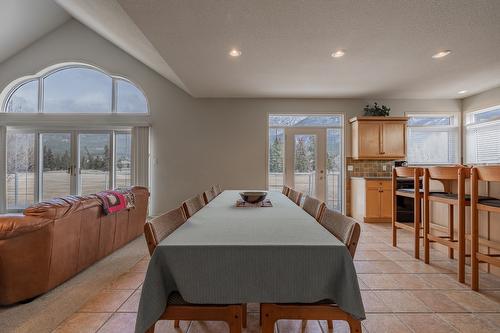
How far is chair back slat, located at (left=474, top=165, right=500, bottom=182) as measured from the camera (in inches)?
75.7

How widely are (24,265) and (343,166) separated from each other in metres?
5.15

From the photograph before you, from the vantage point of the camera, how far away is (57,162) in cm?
530

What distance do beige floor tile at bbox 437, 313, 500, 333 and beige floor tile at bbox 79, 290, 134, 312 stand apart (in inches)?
95.5

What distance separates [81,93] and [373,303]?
21.0 ft

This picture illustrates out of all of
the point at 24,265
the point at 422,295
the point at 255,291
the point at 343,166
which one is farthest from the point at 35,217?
the point at 343,166

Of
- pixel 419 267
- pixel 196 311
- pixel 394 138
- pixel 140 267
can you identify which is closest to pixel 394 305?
pixel 419 267

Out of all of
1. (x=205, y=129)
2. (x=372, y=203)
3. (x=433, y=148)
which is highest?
(x=205, y=129)

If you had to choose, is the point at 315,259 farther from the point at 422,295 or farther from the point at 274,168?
the point at 274,168

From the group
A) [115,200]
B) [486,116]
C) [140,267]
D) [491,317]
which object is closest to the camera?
[491,317]

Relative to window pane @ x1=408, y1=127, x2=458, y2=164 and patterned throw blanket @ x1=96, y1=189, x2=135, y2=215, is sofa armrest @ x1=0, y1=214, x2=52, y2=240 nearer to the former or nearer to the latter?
patterned throw blanket @ x1=96, y1=189, x2=135, y2=215

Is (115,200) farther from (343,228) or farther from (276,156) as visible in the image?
(276,156)

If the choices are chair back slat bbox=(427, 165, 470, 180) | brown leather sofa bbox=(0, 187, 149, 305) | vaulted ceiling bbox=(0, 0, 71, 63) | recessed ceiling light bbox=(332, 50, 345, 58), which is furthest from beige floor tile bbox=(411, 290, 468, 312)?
vaulted ceiling bbox=(0, 0, 71, 63)

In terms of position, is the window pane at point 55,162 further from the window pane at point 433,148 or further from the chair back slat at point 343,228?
the window pane at point 433,148

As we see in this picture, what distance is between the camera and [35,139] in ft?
17.4
